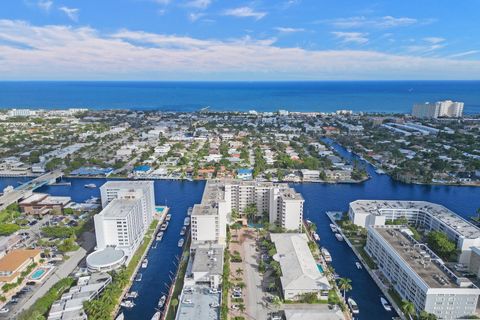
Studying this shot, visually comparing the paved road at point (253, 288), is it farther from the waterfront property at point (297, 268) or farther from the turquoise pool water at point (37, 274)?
the turquoise pool water at point (37, 274)

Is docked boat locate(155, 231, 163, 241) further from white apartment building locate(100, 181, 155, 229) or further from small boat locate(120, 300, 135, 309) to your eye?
small boat locate(120, 300, 135, 309)

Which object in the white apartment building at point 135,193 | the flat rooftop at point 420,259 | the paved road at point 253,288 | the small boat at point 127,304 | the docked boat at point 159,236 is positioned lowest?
the small boat at point 127,304

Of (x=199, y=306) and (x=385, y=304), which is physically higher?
(x=199, y=306)

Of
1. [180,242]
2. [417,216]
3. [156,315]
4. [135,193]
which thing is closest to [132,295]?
[156,315]

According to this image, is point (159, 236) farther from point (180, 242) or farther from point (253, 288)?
point (253, 288)

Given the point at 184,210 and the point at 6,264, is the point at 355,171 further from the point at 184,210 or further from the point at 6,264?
the point at 6,264

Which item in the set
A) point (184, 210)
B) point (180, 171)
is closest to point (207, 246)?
point (184, 210)

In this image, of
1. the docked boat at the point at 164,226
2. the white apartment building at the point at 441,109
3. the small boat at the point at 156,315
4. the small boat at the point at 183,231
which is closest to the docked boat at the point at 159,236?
the docked boat at the point at 164,226
